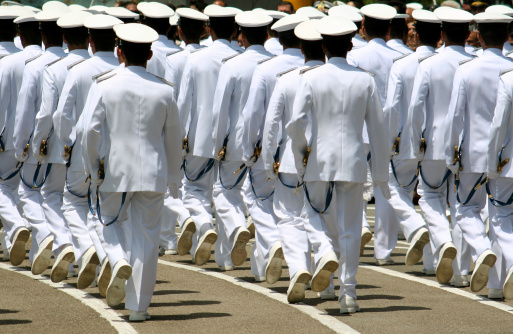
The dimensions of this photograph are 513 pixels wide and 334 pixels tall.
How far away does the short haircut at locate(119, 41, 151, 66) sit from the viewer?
8555 mm

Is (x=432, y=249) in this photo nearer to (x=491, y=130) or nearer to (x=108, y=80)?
(x=491, y=130)

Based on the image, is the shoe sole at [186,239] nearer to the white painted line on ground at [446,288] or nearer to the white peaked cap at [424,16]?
the white painted line on ground at [446,288]

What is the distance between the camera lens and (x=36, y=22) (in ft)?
38.4

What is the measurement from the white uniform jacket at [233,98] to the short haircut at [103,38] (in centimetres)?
156

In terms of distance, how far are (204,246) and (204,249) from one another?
0.04 meters

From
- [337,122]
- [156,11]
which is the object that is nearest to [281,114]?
[337,122]

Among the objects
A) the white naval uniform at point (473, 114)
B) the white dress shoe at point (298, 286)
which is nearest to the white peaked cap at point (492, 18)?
the white naval uniform at point (473, 114)

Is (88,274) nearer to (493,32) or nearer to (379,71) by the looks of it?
(493,32)

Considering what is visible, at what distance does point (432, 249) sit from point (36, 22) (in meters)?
4.89

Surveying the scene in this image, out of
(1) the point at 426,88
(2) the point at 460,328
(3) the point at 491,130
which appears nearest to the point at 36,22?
(1) the point at 426,88

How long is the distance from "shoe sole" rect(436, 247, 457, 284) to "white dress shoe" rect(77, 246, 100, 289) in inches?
124

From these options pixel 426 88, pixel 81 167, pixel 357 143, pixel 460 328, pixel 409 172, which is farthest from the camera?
pixel 409 172

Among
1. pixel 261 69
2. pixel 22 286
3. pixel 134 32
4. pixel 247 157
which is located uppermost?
pixel 134 32

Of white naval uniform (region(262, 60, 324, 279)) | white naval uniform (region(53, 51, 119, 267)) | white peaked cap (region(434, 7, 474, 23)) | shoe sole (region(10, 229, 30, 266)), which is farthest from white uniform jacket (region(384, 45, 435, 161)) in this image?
shoe sole (region(10, 229, 30, 266))
